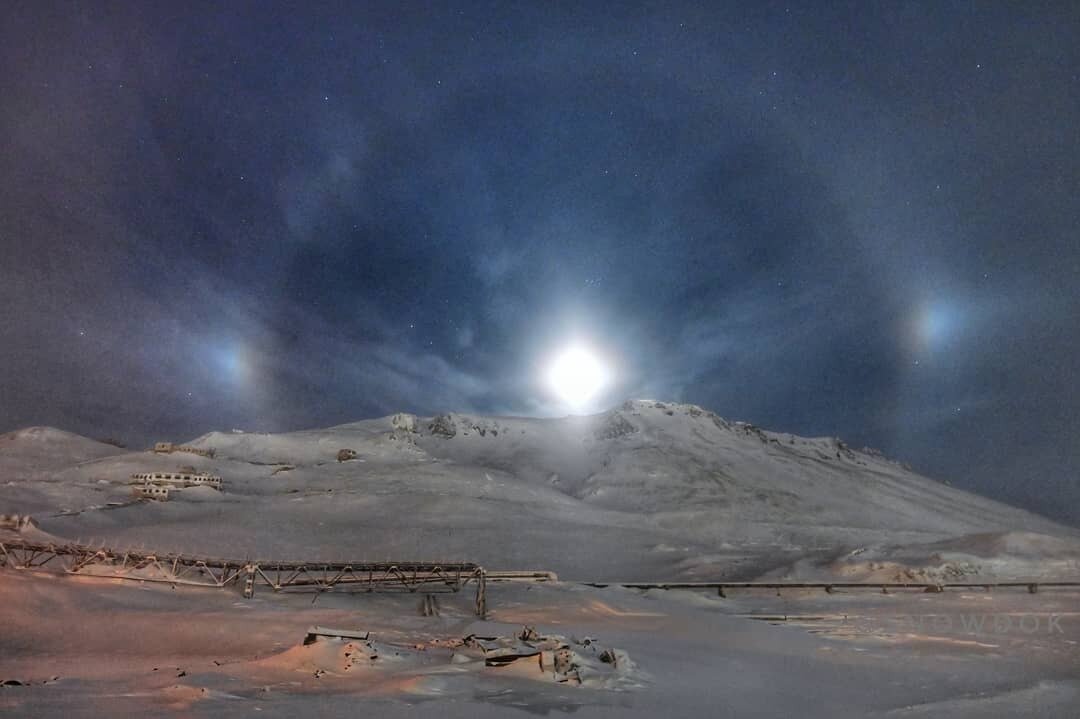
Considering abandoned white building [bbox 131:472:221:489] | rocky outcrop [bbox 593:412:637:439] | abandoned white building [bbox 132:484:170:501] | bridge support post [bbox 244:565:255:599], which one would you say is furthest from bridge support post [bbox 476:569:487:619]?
rocky outcrop [bbox 593:412:637:439]

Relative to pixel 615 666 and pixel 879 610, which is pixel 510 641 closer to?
pixel 615 666

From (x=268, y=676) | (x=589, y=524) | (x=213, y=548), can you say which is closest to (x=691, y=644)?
(x=268, y=676)

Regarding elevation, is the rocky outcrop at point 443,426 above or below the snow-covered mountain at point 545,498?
above

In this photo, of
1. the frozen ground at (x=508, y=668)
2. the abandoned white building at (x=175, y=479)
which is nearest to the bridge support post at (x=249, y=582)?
the frozen ground at (x=508, y=668)

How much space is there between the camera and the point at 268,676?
15422 millimetres

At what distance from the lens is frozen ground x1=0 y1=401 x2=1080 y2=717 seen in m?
15.6

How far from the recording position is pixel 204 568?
3434 centimetres

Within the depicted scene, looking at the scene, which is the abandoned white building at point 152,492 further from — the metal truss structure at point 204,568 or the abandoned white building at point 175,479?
the metal truss structure at point 204,568

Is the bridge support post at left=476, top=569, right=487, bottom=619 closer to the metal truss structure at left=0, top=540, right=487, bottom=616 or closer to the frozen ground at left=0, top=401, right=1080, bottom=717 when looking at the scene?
the metal truss structure at left=0, top=540, right=487, bottom=616

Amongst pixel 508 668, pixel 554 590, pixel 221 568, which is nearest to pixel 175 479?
pixel 221 568

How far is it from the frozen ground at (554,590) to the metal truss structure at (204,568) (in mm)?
1480

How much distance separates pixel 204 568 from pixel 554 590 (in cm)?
2115

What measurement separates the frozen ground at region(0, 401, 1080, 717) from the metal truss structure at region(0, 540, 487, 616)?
1.48 m

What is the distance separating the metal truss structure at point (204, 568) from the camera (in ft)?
99.2
